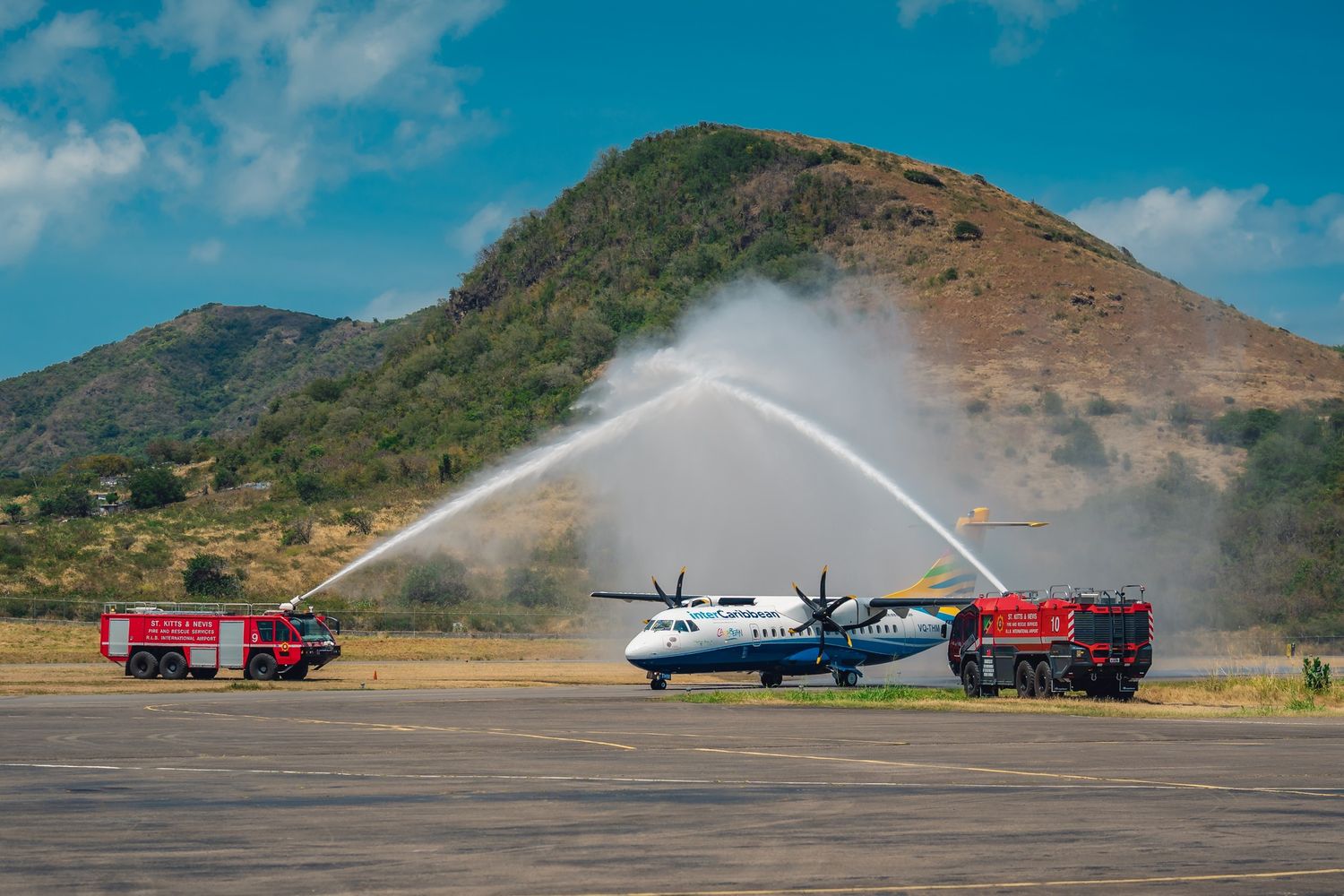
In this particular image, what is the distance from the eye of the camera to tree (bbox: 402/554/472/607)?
88.8 meters

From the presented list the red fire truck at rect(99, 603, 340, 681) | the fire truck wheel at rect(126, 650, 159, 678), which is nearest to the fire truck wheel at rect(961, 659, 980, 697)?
the red fire truck at rect(99, 603, 340, 681)

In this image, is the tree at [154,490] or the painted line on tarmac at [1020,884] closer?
the painted line on tarmac at [1020,884]

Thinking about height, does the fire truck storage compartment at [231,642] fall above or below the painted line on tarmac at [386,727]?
above

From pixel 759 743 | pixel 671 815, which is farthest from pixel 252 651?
pixel 671 815

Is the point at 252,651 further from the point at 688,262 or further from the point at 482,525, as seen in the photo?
the point at 688,262

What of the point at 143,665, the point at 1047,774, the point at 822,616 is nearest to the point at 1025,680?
the point at 822,616

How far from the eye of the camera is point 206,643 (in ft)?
163

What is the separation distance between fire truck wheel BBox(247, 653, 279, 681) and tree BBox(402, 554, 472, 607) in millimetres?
38192

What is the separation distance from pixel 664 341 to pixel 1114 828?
112403mm

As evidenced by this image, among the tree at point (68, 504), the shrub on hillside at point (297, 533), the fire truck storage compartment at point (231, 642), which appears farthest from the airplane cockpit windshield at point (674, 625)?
the tree at point (68, 504)

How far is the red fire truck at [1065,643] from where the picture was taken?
123 ft

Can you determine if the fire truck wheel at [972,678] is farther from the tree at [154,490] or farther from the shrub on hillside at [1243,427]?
the tree at [154,490]

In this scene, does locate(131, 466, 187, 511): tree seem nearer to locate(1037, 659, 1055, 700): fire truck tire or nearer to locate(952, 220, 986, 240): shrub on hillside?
locate(952, 220, 986, 240): shrub on hillside

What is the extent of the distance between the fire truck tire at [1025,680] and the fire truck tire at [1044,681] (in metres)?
0.17
